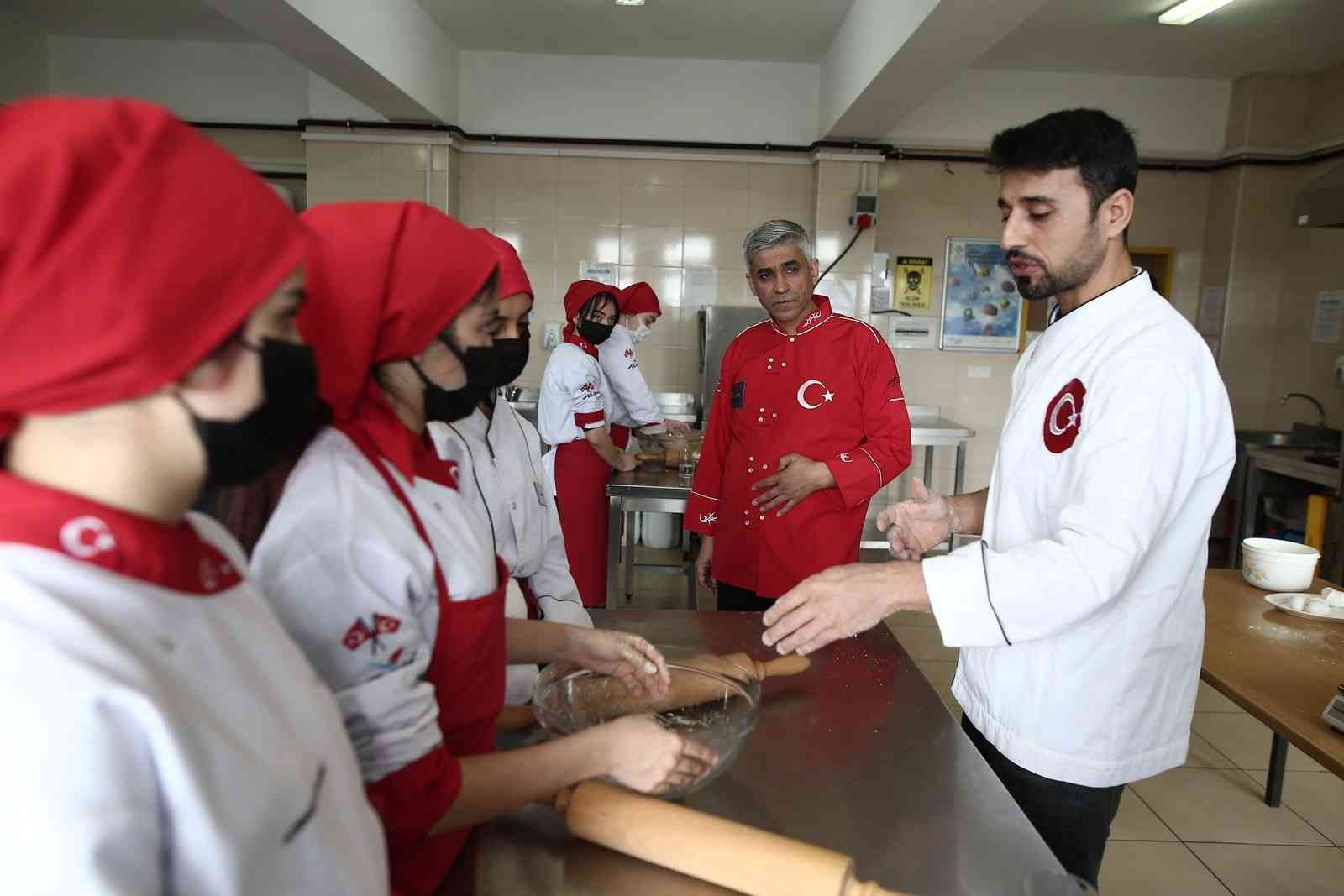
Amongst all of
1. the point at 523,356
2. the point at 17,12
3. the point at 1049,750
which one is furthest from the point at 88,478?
the point at 17,12

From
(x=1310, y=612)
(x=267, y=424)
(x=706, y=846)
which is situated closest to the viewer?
(x=267, y=424)

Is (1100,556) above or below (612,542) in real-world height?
above

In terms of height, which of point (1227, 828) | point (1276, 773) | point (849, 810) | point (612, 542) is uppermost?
point (849, 810)

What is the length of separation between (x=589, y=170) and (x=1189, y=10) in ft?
11.1

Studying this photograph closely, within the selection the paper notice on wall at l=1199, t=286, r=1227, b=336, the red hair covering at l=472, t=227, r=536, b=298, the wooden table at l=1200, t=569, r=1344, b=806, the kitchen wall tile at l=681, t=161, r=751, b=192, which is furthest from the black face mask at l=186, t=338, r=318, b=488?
the paper notice on wall at l=1199, t=286, r=1227, b=336

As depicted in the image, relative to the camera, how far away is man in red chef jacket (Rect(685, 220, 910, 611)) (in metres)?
2.41

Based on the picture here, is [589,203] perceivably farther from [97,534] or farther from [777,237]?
[97,534]

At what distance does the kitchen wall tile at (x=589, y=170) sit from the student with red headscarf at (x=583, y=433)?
183cm

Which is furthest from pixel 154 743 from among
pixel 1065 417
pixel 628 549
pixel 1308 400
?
pixel 1308 400

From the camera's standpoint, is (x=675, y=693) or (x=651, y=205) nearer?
(x=675, y=693)

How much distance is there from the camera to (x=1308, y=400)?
531cm

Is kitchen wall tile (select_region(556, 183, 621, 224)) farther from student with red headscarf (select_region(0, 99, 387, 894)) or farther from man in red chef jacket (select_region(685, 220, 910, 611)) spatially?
student with red headscarf (select_region(0, 99, 387, 894))

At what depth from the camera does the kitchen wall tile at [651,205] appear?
5.56 meters

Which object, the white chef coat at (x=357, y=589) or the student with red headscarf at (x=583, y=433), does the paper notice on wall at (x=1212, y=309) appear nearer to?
the student with red headscarf at (x=583, y=433)
